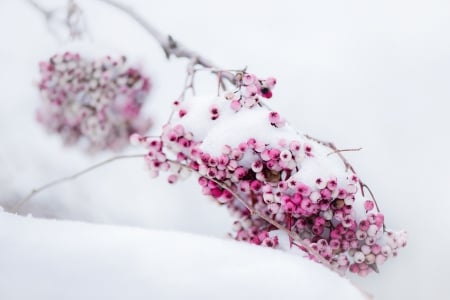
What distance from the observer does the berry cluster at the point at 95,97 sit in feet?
3.59

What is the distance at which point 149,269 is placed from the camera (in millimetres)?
585

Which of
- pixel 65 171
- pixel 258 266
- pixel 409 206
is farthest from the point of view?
pixel 65 171

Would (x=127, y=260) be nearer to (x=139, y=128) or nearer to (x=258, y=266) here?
(x=258, y=266)

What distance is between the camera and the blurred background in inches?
33.9

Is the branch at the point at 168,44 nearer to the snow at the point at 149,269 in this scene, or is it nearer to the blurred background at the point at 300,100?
the blurred background at the point at 300,100

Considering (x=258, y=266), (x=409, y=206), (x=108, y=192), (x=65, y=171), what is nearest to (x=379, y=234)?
(x=409, y=206)

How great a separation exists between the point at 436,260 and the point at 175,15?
664 mm

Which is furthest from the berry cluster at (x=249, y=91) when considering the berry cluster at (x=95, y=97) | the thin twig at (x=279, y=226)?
the berry cluster at (x=95, y=97)

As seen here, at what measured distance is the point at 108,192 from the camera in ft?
3.57

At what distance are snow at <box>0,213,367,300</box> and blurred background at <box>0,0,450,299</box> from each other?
270 mm

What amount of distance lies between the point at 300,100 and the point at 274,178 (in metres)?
0.29

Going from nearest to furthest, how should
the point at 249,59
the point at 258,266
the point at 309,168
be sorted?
the point at 258,266 → the point at 309,168 → the point at 249,59

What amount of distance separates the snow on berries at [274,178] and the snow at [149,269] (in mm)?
100

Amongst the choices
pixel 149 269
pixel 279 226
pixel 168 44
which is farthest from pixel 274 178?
pixel 168 44
